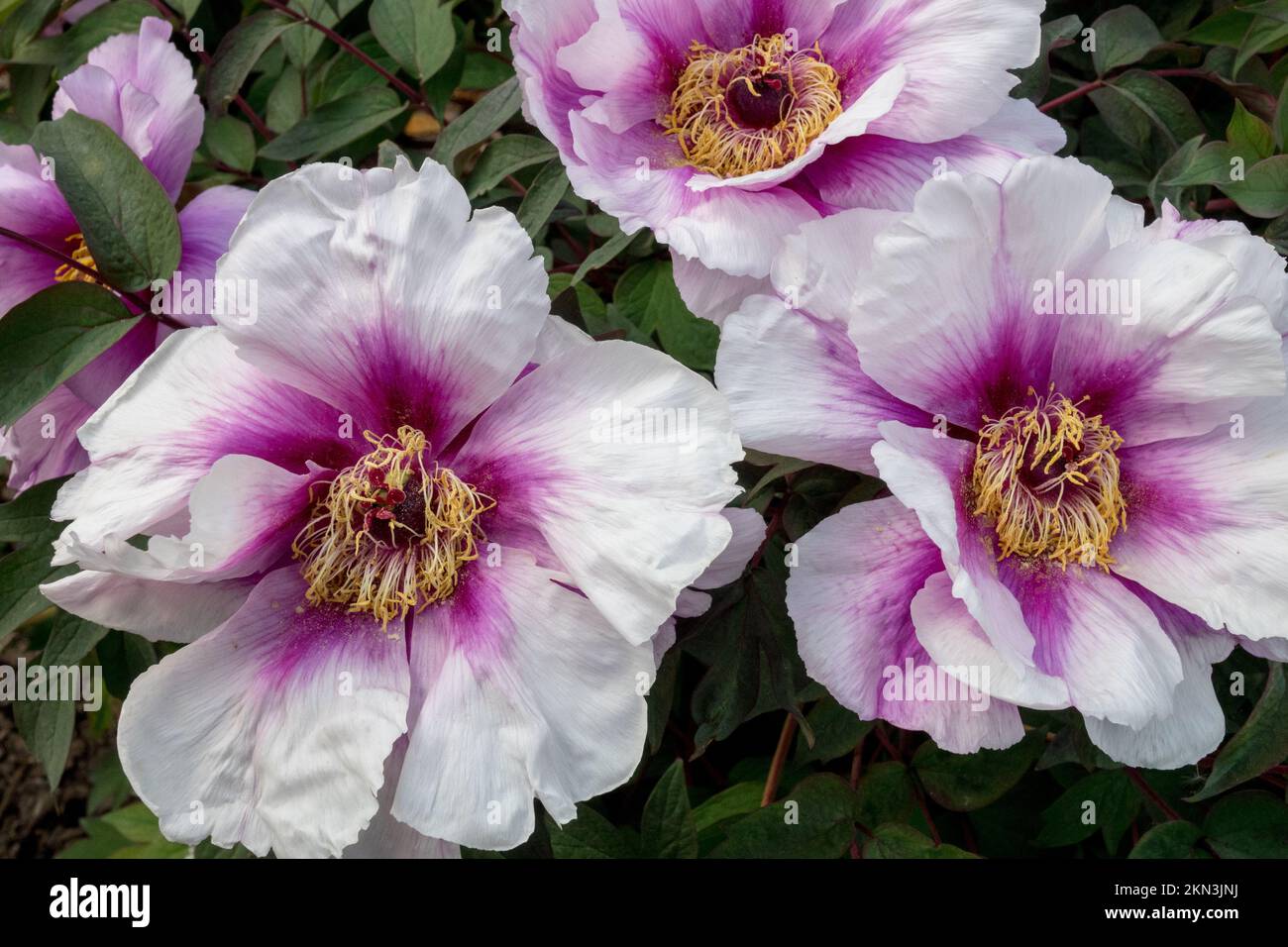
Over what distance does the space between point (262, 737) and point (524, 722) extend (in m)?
0.25

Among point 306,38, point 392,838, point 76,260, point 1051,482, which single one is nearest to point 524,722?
point 392,838

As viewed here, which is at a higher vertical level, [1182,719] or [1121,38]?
[1121,38]

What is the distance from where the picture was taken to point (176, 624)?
3.68 ft

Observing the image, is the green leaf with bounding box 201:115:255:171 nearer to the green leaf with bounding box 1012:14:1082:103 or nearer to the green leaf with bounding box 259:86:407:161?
the green leaf with bounding box 259:86:407:161

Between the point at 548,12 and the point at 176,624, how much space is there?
71 cm

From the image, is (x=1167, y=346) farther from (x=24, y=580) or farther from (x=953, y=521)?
(x=24, y=580)

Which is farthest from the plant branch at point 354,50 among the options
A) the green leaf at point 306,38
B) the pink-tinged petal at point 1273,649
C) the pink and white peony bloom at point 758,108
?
the pink-tinged petal at point 1273,649

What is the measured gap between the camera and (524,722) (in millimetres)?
1050

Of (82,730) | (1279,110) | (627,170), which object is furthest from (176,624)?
(82,730)

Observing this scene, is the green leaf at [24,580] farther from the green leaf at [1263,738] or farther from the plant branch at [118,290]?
the green leaf at [1263,738]

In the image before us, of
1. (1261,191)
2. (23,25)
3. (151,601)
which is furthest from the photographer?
(23,25)

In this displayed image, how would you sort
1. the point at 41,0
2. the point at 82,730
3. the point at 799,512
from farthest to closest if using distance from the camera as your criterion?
the point at 82,730 < the point at 41,0 < the point at 799,512

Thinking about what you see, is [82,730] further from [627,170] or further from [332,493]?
[627,170]

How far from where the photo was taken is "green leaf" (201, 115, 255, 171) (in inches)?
67.0
